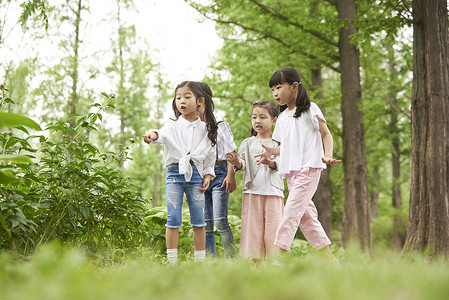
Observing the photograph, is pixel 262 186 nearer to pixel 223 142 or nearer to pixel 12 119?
pixel 223 142

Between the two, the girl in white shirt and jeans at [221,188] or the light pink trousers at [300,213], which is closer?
the light pink trousers at [300,213]

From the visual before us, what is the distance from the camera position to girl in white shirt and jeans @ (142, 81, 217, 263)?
161 inches

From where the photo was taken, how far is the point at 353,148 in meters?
8.98

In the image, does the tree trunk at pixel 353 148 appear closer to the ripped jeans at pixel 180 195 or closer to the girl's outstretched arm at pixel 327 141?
the girl's outstretched arm at pixel 327 141

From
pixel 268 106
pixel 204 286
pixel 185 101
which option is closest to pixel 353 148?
pixel 268 106

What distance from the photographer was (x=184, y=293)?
1.55m

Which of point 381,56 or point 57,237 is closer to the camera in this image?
point 57,237

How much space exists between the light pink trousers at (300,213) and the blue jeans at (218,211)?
0.80 m

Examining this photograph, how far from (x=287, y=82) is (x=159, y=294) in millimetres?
3117

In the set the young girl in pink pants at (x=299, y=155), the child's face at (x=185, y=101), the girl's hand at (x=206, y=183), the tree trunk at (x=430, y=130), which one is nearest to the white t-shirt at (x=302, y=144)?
the young girl in pink pants at (x=299, y=155)

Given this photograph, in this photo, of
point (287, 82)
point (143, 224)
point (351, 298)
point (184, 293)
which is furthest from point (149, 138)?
point (351, 298)

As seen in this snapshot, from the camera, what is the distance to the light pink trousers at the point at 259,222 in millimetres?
4547

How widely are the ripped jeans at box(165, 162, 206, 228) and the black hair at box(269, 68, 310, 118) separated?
116cm

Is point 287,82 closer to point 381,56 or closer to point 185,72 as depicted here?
point 381,56
